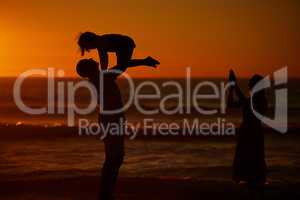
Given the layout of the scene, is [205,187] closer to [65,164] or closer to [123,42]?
[123,42]

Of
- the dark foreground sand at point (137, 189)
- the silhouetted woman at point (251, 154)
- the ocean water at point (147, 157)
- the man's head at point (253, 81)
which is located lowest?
the ocean water at point (147, 157)

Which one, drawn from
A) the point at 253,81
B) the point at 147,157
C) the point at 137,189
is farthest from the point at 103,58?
the point at 147,157

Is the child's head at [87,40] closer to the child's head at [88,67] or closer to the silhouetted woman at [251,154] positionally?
the child's head at [88,67]

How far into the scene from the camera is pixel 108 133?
6.25 meters

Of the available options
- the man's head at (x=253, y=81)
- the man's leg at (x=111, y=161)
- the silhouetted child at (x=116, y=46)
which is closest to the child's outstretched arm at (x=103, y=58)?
the silhouetted child at (x=116, y=46)

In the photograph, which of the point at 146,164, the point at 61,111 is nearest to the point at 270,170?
the point at 146,164

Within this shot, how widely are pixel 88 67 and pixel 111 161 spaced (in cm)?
106

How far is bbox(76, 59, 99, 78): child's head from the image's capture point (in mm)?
6375

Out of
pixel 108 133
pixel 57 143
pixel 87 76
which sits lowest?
pixel 57 143

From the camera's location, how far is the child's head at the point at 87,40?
242 inches

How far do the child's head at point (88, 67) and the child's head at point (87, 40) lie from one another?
0.25m

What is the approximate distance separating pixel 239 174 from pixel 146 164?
10.1 m

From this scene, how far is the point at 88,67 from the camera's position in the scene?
6410 millimetres

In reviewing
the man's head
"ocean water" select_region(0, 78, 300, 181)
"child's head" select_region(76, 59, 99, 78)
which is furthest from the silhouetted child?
"ocean water" select_region(0, 78, 300, 181)
